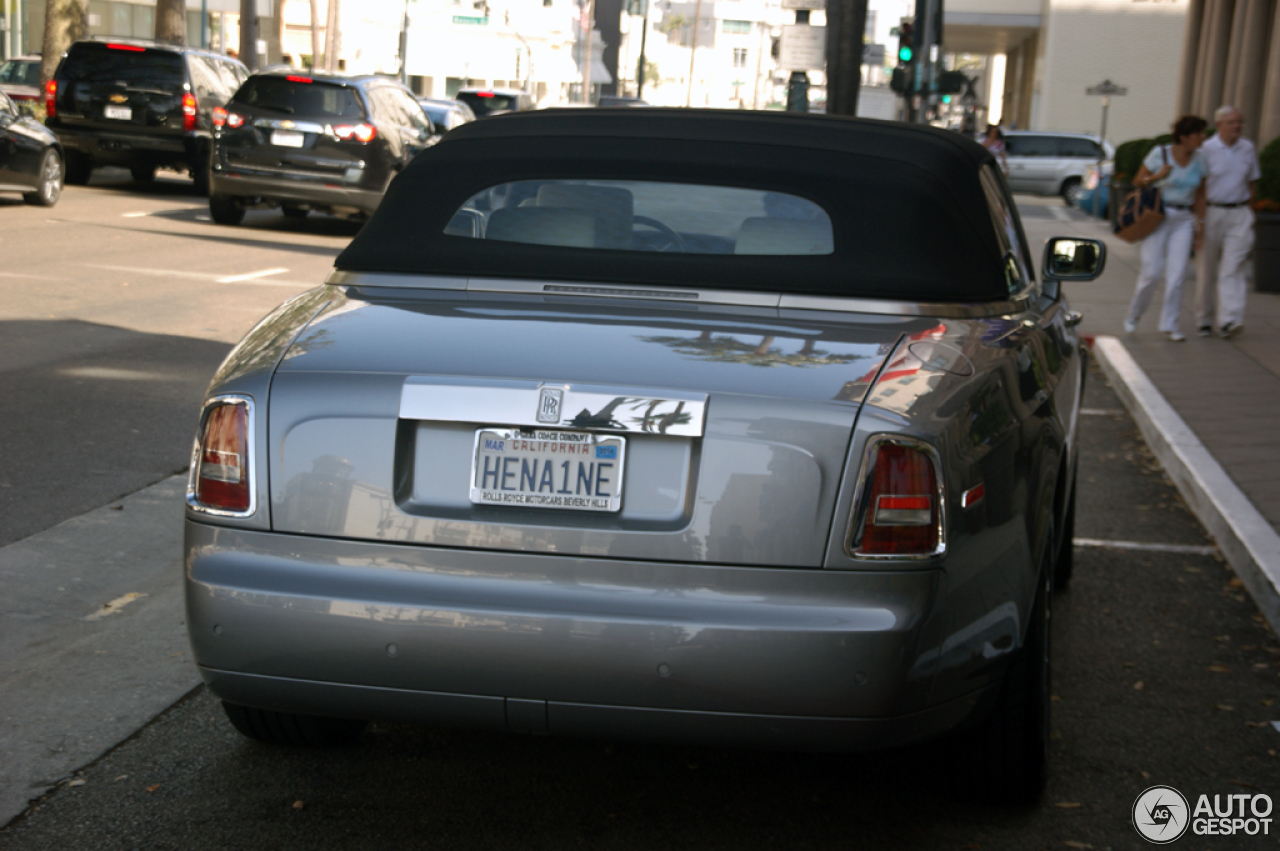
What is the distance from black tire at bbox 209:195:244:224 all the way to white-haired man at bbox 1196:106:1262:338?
36.0ft

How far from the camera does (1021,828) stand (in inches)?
137

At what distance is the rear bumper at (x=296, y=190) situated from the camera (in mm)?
17156

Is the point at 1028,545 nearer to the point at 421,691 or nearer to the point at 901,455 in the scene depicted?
the point at 901,455

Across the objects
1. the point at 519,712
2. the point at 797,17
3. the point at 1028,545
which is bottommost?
the point at 519,712

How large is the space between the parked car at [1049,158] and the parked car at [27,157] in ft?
86.8

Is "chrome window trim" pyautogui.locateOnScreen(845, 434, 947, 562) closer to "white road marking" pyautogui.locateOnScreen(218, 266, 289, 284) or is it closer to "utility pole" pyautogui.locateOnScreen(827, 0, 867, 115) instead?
"white road marking" pyautogui.locateOnScreen(218, 266, 289, 284)

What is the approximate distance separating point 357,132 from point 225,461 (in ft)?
48.6

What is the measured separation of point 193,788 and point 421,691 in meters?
0.90

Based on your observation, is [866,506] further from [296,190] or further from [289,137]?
[289,137]

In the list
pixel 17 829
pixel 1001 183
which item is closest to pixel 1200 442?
pixel 1001 183

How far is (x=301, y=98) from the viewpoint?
17.5 metres

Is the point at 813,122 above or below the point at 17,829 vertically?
above

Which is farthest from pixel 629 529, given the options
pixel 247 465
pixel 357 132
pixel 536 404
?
pixel 357 132

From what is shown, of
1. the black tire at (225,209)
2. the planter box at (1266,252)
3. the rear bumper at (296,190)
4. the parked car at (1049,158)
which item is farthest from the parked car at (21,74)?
the planter box at (1266,252)
